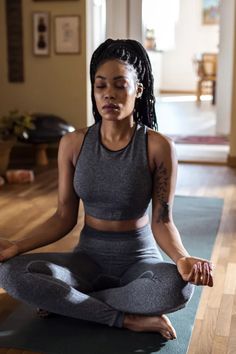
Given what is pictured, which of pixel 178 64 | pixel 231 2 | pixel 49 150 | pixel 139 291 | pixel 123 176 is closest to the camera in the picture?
pixel 139 291

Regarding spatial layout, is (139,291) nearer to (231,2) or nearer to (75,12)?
(75,12)

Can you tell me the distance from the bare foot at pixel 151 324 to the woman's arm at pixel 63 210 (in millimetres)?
357

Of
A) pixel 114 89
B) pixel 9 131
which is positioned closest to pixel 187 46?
pixel 9 131

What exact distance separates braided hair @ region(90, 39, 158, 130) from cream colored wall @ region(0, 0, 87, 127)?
2952 millimetres

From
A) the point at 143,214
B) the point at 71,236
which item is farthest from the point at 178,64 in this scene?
the point at 143,214

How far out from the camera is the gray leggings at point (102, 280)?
1696 millimetres

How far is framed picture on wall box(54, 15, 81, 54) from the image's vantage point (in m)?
4.78

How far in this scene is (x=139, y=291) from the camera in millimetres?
1708

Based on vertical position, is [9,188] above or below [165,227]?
below

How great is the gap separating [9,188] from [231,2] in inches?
133

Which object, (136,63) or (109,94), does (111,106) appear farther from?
(136,63)

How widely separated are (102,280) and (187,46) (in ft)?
35.0

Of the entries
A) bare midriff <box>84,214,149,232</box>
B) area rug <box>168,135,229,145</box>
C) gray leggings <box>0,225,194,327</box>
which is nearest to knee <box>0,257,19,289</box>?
gray leggings <box>0,225,194,327</box>

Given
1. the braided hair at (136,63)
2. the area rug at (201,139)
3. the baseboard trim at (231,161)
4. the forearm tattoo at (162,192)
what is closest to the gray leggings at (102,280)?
the forearm tattoo at (162,192)
